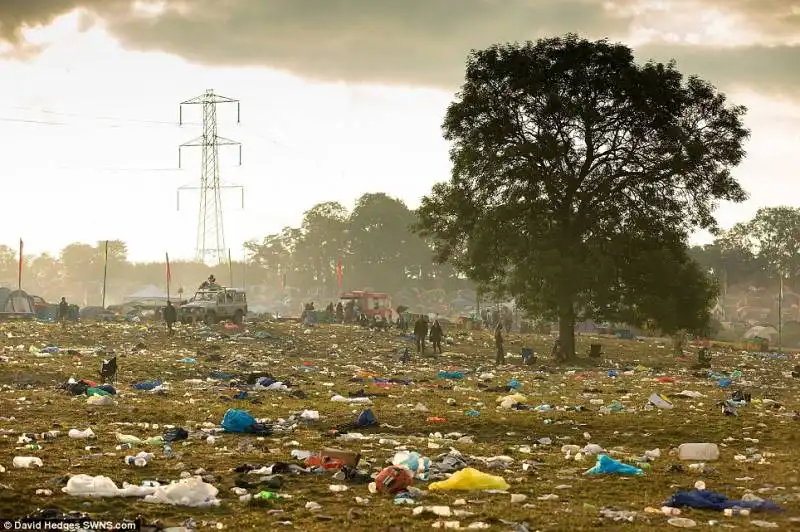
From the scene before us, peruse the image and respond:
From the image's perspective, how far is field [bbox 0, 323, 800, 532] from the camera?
7078mm

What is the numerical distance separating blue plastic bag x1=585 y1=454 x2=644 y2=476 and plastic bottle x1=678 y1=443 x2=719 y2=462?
3.81 ft

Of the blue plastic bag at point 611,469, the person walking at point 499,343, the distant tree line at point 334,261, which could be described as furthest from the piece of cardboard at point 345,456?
the distant tree line at point 334,261

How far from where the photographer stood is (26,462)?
8.73 m

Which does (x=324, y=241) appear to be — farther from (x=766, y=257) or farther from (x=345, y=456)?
(x=345, y=456)

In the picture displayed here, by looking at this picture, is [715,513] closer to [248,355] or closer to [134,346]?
[248,355]

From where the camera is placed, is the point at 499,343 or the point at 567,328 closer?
the point at 499,343

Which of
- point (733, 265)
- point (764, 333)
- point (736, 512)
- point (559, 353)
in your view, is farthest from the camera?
point (733, 265)

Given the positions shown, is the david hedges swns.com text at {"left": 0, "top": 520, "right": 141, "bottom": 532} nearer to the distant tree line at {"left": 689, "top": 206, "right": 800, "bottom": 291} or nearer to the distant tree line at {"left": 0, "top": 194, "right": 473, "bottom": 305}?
the distant tree line at {"left": 0, "top": 194, "right": 473, "bottom": 305}

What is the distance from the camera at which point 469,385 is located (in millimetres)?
19906

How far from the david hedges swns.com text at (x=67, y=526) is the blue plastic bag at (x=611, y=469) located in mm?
4868

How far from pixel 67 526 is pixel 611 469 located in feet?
18.0

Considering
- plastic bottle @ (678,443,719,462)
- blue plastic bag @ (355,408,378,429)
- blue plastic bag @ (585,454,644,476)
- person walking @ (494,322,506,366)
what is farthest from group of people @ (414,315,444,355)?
blue plastic bag @ (585,454,644,476)

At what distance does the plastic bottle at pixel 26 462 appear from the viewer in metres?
8.65

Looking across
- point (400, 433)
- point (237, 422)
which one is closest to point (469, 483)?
point (400, 433)
